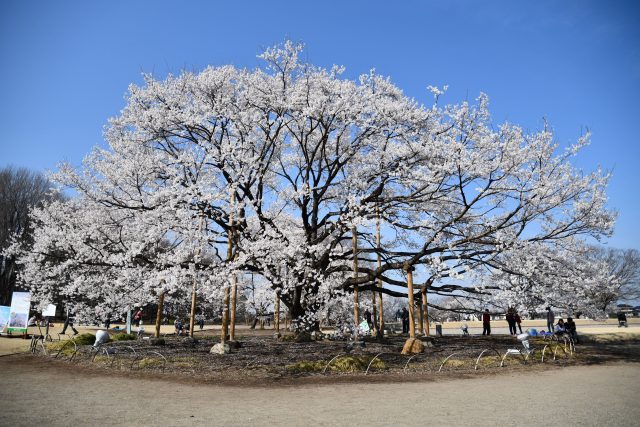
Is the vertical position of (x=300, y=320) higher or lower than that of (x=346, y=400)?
higher

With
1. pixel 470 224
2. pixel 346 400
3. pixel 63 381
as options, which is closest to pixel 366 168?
pixel 470 224

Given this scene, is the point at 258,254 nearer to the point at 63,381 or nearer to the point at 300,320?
the point at 300,320

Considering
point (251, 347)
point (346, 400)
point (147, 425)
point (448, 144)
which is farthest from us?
point (251, 347)

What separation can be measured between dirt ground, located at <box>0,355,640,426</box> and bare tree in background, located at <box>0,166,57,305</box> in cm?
2873

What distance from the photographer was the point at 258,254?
12.9m

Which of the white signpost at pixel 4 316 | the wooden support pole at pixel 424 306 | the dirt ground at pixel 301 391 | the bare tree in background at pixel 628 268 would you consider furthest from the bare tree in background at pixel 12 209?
the bare tree in background at pixel 628 268

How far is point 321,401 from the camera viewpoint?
7.70m

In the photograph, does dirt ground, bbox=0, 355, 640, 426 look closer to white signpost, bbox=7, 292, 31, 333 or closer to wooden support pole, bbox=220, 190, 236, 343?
wooden support pole, bbox=220, 190, 236, 343

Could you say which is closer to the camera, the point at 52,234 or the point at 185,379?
the point at 185,379

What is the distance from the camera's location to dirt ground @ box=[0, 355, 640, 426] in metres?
6.16

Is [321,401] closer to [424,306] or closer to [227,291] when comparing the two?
[227,291]

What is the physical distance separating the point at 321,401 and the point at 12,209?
3763 centimetres

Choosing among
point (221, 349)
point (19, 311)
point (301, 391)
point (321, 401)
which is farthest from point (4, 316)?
point (321, 401)

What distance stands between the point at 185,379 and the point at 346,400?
467 cm
